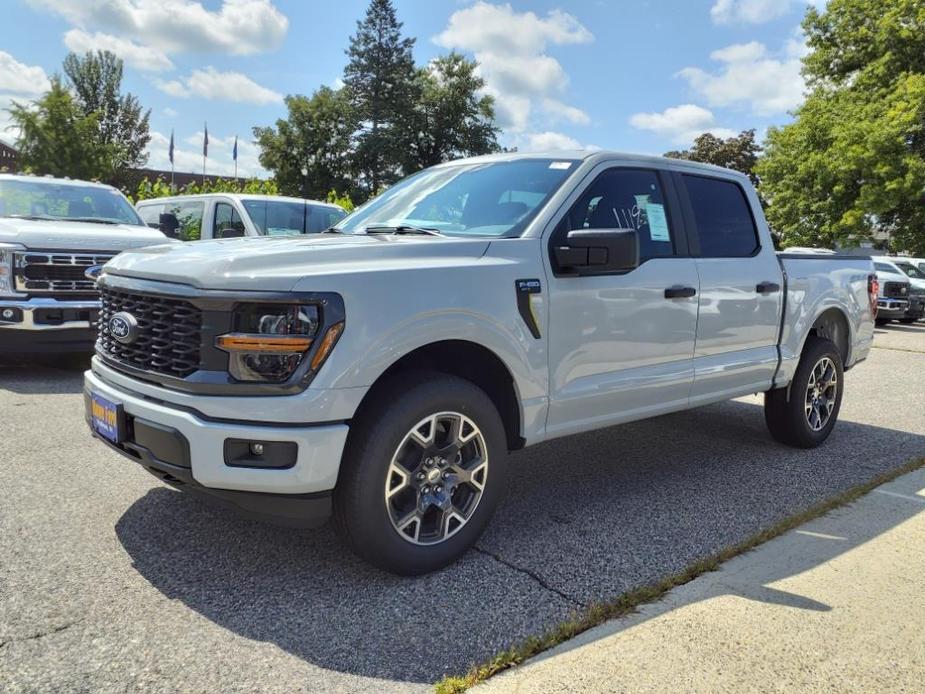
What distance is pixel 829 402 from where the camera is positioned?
5.73 m

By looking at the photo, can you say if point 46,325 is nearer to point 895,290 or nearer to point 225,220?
point 225,220

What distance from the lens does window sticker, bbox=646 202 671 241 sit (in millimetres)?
4270

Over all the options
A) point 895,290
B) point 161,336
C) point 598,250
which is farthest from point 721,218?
point 895,290

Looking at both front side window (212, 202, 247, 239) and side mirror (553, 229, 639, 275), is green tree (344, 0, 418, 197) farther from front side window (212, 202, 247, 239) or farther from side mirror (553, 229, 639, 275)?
side mirror (553, 229, 639, 275)

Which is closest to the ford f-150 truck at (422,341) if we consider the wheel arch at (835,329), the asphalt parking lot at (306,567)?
the asphalt parking lot at (306,567)

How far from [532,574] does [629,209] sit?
6.83 feet

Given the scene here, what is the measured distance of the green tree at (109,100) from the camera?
6041 centimetres

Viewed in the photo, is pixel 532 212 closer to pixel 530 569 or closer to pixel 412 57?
pixel 530 569

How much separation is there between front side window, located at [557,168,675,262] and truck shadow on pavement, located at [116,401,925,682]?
146 centimetres

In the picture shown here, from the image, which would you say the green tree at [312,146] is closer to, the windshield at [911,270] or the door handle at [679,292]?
the windshield at [911,270]

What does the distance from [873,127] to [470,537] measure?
30.2 m

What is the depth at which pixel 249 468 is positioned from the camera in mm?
2805

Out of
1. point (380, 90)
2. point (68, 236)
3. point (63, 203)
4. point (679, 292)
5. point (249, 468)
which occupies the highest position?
point (380, 90)

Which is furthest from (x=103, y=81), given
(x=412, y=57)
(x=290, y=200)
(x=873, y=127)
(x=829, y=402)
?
(x=829, y=402)
